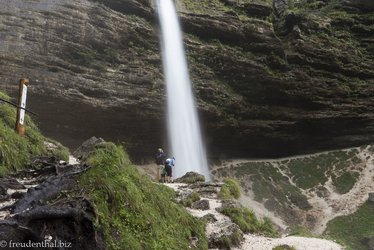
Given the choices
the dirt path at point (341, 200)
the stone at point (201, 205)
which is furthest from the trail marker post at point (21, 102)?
the dirt path at point (341, 200)

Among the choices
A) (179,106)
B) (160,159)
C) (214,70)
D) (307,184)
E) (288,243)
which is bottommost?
(288,243)

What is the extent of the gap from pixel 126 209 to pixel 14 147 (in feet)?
13.2

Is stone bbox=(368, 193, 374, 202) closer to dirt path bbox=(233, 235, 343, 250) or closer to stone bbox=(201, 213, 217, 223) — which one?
dirt path bbox=(233, 235, 343, 250)

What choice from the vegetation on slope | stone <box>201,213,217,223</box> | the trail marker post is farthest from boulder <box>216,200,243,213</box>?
the trail marker post

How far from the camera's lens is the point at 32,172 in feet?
28.0

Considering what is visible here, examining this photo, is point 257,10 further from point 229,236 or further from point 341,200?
point 229,236

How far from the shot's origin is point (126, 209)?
6.87 m

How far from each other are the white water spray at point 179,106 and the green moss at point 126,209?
19.0m

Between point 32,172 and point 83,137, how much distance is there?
1898cm

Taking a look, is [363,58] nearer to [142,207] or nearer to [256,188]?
[256,188]

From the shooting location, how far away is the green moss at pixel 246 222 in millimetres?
12766

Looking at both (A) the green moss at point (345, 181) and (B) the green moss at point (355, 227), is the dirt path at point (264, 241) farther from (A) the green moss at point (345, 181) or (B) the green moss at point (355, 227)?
(A) the green moss at point (345, 181)

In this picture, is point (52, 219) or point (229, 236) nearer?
point (52, 219)

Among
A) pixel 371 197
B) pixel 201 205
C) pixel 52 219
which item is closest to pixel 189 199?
pixel 201 205
